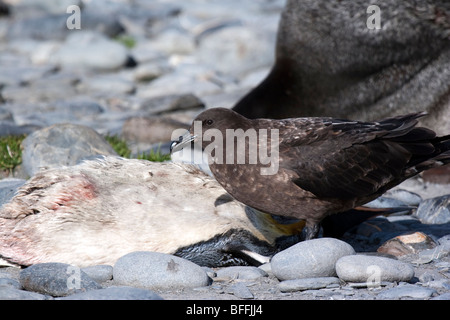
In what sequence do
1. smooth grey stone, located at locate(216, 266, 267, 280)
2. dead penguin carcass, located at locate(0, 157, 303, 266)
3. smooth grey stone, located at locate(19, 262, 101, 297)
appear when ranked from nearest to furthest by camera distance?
smooth grey stone, located at locate(19, 262, 101, 297)
smooth grey stone, located at locate(216, 266, 267, 280)
dead penguin carcass, located at locate(0, 157, 303, 266)

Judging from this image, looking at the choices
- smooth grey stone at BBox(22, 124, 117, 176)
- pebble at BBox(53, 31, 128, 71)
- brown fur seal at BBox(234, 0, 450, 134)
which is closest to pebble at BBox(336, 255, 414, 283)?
smooth grey stone at BBox(22, 124, 117, 176)

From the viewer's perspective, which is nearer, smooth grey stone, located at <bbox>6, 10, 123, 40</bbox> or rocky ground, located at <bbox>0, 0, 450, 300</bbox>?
rocky ground, located at <bbox>0, 0, 450, 300</bbox>

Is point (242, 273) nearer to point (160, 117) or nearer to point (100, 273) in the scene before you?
point (100, 273)

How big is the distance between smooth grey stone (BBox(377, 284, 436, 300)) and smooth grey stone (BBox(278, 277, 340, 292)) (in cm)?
31

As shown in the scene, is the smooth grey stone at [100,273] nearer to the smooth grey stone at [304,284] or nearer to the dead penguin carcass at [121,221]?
the dead penguin carcass at [121,221]

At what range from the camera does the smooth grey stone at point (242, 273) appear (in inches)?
165

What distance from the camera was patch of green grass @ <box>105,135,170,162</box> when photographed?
6.62 meters

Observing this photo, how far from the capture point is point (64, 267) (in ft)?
12.9

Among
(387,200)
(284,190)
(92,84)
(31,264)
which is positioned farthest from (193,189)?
(92,84)

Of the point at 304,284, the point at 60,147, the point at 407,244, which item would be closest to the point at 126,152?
the point at 60,147

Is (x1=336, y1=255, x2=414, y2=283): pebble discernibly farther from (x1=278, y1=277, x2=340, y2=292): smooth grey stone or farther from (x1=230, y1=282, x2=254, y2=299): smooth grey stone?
(x1=230, y1=282, x2=254, y2=299): smooth grey stone

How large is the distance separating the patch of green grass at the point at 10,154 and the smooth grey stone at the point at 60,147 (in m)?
0.24

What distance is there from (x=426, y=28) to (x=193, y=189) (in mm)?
3599

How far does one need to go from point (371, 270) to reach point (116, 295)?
1.36 m
